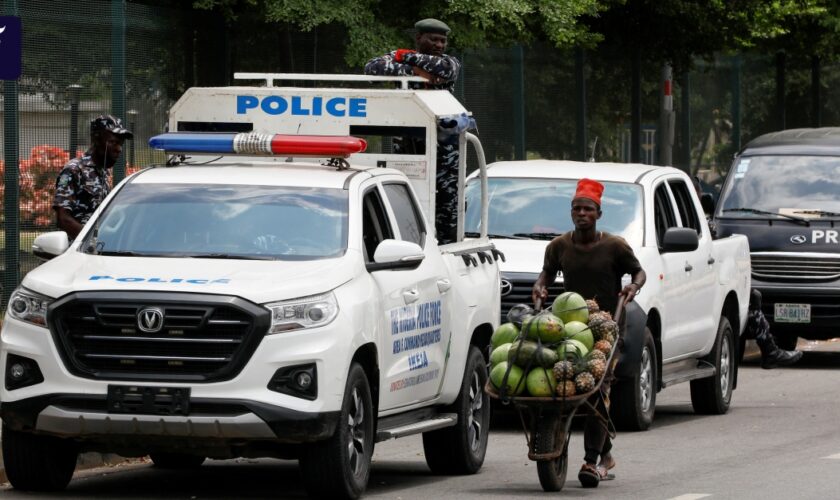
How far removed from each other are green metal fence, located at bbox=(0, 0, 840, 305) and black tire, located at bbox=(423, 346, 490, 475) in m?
6.23

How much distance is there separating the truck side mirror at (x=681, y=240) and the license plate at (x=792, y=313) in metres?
5.76

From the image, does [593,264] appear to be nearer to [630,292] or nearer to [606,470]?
[630,292]

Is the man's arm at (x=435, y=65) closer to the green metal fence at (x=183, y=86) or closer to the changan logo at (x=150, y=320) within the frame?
the green metal fence at (x=183, y=86)

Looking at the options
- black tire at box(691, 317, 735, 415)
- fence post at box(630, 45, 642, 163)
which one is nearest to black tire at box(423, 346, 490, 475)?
black tire at box(691, 317, 735, 415)

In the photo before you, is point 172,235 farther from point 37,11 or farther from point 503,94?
point 503,94

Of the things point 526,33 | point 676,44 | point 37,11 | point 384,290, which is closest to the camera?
point 384,290

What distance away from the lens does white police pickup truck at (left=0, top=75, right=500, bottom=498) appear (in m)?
9.69

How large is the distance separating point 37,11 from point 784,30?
16.1 metres

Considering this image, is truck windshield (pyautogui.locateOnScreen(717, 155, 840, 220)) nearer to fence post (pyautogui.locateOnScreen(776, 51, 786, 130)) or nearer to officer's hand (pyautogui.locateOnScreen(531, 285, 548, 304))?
officer's hand (pyautogui.locateOnScreen(531, 285, 548, 304))

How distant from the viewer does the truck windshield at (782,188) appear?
2055 centimetres

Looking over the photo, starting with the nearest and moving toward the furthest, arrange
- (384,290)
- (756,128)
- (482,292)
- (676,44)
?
(384,290), (482,292), (676,44), (756,128)

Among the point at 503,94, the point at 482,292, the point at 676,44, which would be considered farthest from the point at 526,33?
the point at 482,292

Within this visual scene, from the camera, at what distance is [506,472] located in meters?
12.2

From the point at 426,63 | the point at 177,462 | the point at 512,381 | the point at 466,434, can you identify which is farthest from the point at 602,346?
the point at 426,63
